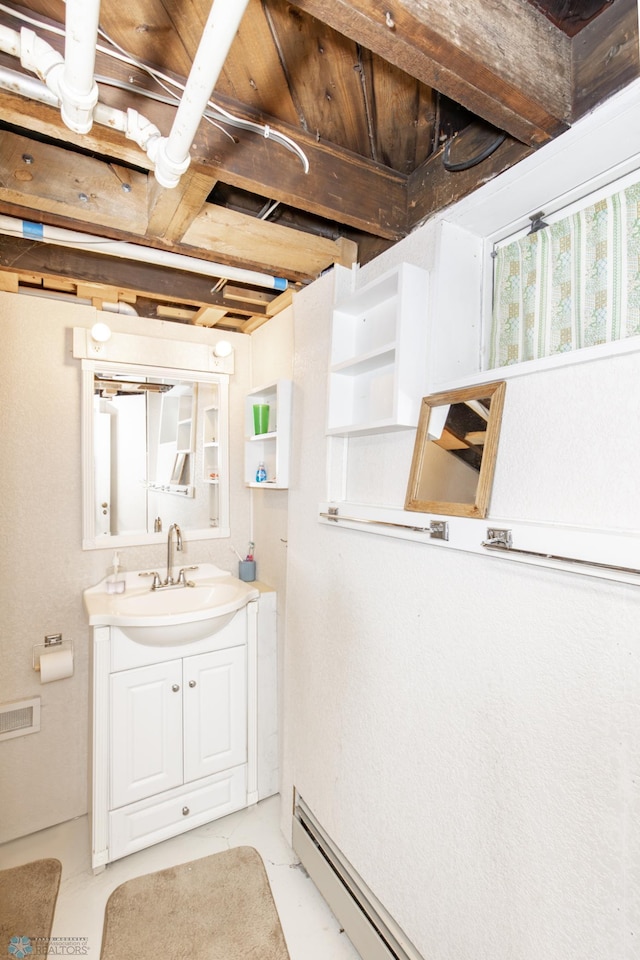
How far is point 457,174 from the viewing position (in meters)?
1.28

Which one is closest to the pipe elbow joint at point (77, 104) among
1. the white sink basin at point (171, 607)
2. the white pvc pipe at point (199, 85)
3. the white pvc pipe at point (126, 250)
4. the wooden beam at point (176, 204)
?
the white pvc pipe at point (199, 85)

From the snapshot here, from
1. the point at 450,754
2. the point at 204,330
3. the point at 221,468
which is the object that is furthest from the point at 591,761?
the point at 204,330

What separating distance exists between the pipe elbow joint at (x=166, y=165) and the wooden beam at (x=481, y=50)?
0.39 metres

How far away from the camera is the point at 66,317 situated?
2.05m

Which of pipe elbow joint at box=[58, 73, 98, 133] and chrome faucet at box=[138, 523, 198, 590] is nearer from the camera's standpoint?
pipe elbow joint at box=[58, 73, 98, 133]

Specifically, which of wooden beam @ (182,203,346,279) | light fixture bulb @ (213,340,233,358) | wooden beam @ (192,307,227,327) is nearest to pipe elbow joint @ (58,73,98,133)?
wooden beam @ (182,203,346,279)

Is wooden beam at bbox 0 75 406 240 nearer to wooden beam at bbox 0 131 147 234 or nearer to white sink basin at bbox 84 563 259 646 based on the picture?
wooden beam at bbox 0 131 147 234

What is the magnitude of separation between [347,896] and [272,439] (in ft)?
5.73

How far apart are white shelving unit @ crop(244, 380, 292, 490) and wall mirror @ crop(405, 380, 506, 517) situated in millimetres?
813

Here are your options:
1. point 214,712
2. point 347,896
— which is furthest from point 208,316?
point 347,896

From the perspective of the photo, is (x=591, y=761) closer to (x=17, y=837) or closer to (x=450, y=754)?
(x=450, y=754)

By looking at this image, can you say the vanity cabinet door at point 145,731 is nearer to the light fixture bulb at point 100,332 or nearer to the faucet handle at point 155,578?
the faucet handle at point 155,578

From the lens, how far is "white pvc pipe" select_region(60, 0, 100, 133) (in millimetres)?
725

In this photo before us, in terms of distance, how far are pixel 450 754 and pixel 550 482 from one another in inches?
28.3
